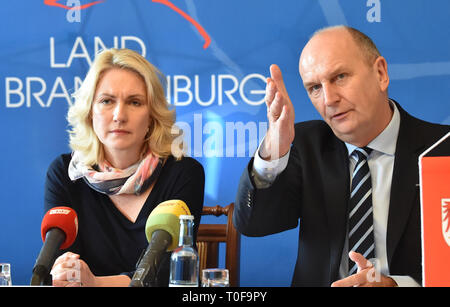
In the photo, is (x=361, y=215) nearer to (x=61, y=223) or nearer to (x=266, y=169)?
(x=266, y=169)

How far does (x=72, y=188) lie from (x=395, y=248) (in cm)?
110

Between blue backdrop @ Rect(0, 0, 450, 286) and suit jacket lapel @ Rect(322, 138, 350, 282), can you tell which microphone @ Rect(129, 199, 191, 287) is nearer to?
suit jacket lapel @ Rect(322, 138, 350, 282)

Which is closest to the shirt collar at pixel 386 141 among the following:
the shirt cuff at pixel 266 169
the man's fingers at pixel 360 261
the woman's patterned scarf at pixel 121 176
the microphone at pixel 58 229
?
the shirt cuff at pixel 266 169

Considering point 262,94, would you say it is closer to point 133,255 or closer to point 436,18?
point 436,18

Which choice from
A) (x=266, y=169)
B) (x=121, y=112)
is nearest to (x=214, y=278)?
(x=266, y=169)

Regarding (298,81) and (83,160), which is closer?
(83,160)

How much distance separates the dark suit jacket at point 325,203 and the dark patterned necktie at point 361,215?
0.02 metres

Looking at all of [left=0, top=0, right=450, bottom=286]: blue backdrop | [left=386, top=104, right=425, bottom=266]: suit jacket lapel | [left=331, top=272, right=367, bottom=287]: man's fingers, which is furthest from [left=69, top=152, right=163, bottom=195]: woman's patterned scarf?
[left=0, top=0, right=450, bottom=286]: blue backdrop

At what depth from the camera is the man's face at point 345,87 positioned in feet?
5.55

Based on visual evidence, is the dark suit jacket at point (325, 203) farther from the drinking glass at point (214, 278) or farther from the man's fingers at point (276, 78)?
the drinking glass at point (214, 278)

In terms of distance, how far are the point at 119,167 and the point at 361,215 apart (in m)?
0.91

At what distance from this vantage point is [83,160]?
2006mm
